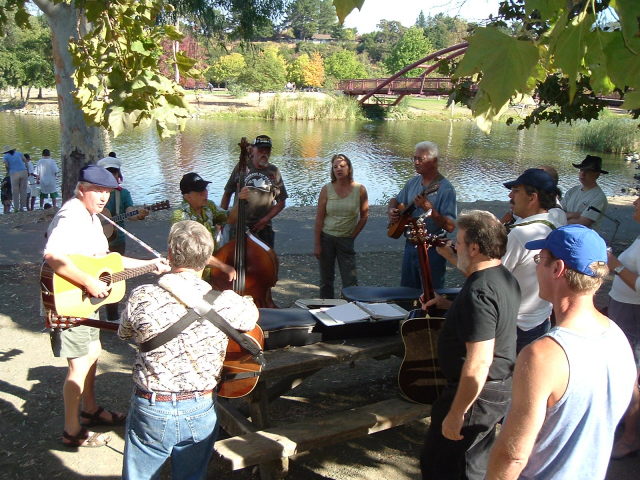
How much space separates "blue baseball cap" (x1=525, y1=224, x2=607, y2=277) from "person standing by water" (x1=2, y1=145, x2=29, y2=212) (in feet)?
47.2

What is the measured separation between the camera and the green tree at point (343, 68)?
66.8 meters

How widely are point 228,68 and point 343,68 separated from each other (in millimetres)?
17293

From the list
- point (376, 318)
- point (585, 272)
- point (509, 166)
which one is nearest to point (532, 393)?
point (585, 272)

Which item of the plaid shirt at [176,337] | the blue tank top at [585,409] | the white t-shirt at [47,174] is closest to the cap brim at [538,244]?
the blue tank top at [585,409]

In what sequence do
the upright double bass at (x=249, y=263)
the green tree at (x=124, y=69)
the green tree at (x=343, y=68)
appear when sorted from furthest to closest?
the green tree at (x=343, y=68), the upright double bass at (x=249, y=263), the green tree at (x=124, y=69)

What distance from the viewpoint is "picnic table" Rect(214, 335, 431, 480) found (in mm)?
Result: 3102

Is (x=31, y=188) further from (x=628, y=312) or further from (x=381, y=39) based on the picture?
(x=381, y=39)

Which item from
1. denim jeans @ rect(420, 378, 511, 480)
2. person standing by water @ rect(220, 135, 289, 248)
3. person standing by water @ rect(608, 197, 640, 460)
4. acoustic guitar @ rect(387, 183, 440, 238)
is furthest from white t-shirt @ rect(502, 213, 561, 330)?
person standing by water @ rect(220, 135, 289, 248)

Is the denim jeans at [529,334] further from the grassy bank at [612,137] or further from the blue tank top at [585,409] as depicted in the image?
the grassy bank at [612,137]

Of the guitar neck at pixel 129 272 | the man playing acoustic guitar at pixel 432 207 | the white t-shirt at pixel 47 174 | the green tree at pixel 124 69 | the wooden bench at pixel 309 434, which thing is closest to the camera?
the wooden bench at pixel 309 434

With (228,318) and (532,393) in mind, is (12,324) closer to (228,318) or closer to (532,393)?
(228,318)

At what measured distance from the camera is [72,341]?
3.61m

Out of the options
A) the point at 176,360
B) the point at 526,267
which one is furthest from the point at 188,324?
the point at 526,267

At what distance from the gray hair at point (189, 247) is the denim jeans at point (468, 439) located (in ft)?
4.35
